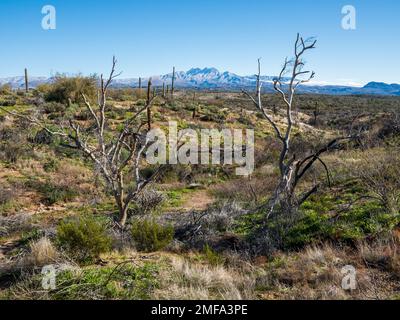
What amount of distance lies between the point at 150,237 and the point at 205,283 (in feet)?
6.99

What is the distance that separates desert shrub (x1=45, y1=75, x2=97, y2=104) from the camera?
25.9 meters

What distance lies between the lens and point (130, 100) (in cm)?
3031

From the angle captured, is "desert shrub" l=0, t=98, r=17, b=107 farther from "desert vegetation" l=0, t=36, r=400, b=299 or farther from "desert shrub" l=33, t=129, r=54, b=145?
"desert vegetation" l=0, t=36, r=400, b=299

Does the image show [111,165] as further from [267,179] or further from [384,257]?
[267,179]

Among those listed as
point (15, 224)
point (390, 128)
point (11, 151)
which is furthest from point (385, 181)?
point (11, 151)

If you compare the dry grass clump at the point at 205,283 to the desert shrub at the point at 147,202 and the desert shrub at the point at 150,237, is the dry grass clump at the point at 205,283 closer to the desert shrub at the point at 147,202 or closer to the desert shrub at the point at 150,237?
the desert shrub at the point at 150,237

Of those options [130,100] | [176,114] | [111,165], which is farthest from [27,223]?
[130,100]

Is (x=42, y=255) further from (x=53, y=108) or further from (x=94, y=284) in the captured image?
(x=53, y=108)

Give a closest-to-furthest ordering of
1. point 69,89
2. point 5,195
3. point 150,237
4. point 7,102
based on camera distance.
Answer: point 150,237
point 5,195
point 7,102
point 69,89

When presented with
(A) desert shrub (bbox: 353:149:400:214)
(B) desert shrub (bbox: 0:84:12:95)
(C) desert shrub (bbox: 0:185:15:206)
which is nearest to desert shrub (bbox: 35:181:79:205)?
(C) desert shrub (bbox: 0:185:15:206)

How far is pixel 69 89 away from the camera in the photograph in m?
26.3

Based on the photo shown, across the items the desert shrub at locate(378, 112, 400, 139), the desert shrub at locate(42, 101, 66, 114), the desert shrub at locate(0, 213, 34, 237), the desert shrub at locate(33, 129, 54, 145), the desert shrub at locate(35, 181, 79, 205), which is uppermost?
the desert shrub at locate(42, 101, 66, 114)

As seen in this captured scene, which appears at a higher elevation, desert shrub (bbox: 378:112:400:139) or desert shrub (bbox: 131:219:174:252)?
desert shrub (bbox: 378:112:400:139)

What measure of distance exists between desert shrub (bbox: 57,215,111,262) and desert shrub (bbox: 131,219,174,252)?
65cm
